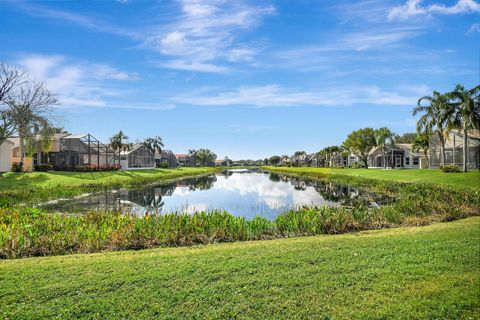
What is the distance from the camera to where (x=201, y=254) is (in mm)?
8062

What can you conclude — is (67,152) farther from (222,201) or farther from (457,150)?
(457,150)

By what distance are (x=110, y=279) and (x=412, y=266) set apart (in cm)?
623

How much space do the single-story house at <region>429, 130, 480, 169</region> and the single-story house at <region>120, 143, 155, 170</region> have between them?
189 ft

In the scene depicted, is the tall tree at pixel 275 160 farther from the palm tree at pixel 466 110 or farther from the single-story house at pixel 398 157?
the palm tree at pixel 466 110

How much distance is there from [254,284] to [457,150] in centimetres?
5273

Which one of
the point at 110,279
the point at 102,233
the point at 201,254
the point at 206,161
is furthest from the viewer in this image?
the point at 206,161

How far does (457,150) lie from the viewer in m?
48.0

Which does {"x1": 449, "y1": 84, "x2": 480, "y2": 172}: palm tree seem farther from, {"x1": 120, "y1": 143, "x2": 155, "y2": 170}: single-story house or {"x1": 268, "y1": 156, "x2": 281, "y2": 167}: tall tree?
{"x1": 268, "y1": 156, "x2": 281, "y2": 167}: tall tree

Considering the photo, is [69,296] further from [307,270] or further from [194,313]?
[307,270]

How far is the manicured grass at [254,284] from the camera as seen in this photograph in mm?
5238

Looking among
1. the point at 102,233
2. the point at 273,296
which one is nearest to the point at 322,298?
the point at 273,296

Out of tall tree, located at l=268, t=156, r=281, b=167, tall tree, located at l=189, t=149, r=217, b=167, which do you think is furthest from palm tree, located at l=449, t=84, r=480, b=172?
tall tree, located at l=268, t=156, r=281, b=167

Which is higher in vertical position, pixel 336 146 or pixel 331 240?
pixel 336 146

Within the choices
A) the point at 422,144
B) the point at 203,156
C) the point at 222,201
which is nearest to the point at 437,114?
the point at 422,144
